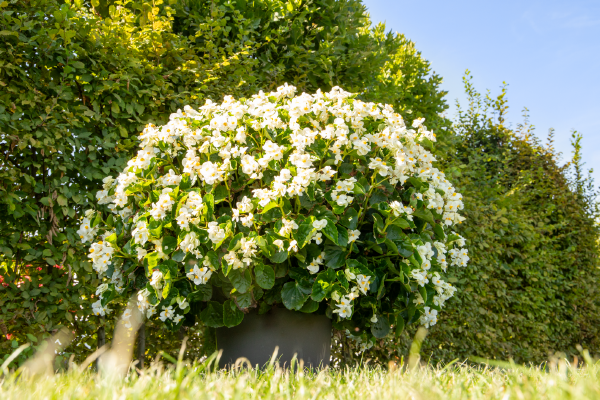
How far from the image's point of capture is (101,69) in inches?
115

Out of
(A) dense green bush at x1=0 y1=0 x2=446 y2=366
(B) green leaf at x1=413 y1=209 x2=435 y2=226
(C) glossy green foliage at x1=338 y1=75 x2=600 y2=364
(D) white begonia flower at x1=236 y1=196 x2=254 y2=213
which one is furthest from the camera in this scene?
(C) glossy green foliage at x1=338 y1=75 x2=600 y2=364

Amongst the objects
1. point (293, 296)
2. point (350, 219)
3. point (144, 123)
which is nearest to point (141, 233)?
point (293, 296)

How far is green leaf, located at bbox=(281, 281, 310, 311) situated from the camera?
2.16 metres

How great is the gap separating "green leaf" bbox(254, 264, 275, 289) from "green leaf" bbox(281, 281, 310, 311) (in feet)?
0.41

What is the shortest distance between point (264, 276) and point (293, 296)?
0.20m

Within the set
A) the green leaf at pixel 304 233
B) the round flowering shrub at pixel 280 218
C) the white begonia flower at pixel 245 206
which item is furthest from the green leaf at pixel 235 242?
the green leaf at pixel 304 233

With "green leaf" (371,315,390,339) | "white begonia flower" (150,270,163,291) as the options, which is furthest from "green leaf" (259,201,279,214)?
"green leaf" (371,315,390,339)

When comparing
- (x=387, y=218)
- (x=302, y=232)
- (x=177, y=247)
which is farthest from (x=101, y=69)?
(x=387, y=218)

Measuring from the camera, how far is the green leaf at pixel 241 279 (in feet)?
6.84

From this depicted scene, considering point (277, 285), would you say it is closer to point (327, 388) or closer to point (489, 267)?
point (327, 388)

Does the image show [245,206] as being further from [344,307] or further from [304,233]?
[344,307]

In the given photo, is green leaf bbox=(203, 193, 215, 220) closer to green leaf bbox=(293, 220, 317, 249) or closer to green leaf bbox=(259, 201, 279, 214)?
green leaf bbox=(259, 201, 279, 214)

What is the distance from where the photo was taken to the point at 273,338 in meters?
2.40

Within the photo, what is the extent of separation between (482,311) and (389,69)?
4.48m
